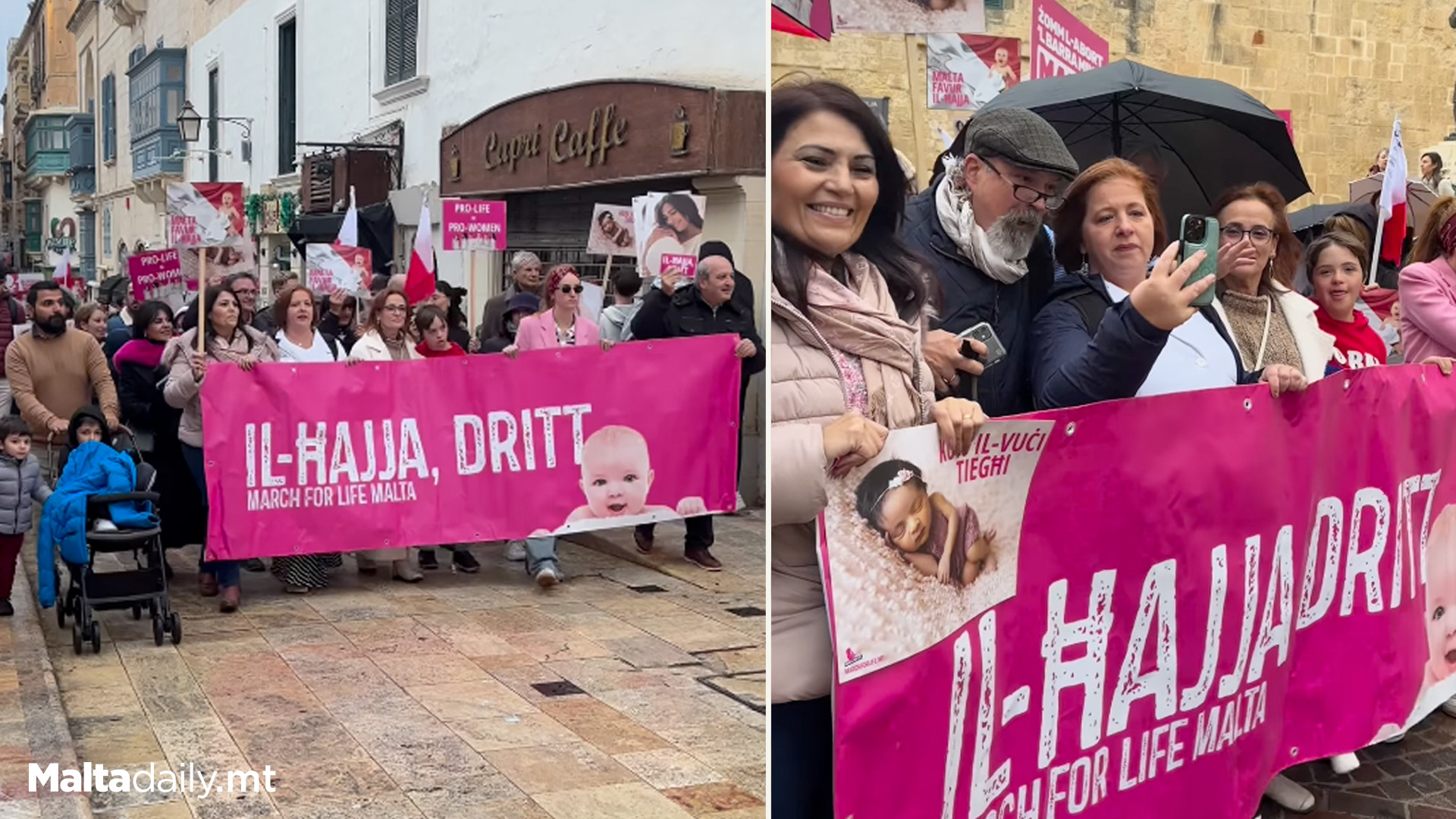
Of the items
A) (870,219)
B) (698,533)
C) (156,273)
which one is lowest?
(698,533)

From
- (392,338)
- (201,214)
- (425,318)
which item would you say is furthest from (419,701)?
(201,214)

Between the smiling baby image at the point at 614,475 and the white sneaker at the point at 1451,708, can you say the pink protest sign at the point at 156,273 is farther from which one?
the white sneaker at the point at 1451,708

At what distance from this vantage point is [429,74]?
57.6 feet

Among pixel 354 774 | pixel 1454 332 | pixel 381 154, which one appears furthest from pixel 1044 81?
pixel 381 154

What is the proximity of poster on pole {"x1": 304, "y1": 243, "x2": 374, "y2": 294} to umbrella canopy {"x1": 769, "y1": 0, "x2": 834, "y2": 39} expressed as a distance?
390 inches

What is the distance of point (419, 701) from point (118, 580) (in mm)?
1834

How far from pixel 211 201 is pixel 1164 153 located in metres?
6.99

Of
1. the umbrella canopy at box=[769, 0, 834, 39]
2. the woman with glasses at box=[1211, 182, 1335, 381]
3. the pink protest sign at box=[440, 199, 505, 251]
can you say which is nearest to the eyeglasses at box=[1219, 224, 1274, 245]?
the woman with glasses at box=[1211, 182, 1335, 381]

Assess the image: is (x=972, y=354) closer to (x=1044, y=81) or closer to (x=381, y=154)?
(x=1044, y=81)

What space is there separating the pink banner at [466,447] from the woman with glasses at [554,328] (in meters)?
0.17

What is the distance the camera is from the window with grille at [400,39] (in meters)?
18.0

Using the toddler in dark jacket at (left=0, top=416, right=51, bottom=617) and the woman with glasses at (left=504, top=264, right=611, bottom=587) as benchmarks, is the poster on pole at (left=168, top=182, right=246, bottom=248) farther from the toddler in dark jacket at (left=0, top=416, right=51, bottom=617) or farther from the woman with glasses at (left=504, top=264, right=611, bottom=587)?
the toddler in dark jacket at (left=0, top=416, right=51, bottom=617)

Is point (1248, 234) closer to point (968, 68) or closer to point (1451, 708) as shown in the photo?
point (968, 68)

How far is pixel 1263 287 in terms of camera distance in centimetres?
425
